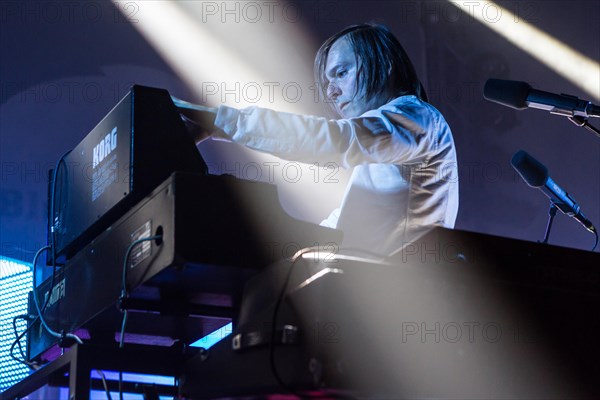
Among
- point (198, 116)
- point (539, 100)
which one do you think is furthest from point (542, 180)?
point (198, 116)

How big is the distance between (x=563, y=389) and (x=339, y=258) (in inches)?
14.4

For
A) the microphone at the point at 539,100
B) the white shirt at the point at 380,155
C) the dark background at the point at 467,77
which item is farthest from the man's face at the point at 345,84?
the dark background at the point at 467,77

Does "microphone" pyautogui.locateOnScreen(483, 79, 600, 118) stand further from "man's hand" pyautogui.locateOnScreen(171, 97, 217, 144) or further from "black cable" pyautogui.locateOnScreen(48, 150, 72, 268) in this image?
"black cable" pyautogui.locateOnScreen(48, 150, 72, 268)

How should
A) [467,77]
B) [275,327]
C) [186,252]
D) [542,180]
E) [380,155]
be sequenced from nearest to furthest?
[275,327] < [186,252] < [380,155] < [542,180] < [467,77]

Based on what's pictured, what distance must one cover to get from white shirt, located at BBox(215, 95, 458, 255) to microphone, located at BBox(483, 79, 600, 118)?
6.4 inches

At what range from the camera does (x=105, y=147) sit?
1541mm

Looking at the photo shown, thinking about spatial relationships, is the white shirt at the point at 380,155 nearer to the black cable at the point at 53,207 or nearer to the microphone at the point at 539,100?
the microphone at the point at 539,100

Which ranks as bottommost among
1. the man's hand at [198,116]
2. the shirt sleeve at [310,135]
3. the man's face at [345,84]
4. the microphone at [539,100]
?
the shirt sleeve at [310,135]

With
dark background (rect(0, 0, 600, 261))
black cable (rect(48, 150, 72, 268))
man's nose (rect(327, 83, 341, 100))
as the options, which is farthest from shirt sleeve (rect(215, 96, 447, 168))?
dark background (rect(0, 0, 600, 261))

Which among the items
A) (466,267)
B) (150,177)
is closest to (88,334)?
(150,177)

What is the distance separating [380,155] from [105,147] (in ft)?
1.72

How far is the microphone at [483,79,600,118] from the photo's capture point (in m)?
1.59

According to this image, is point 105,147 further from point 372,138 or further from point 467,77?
point 467,77

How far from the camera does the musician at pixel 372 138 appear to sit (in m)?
1.50
